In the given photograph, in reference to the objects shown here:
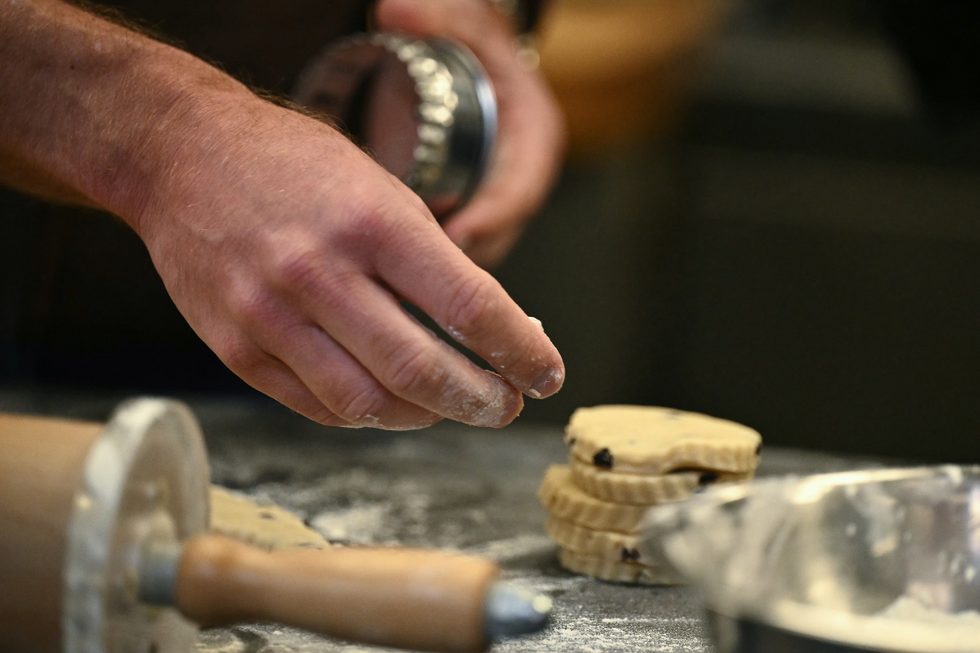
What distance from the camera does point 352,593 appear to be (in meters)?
0.54

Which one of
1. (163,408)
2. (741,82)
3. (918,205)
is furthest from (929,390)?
(163,408)

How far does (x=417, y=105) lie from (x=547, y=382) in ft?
2.16

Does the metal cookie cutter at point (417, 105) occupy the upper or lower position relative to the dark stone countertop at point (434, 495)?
upper

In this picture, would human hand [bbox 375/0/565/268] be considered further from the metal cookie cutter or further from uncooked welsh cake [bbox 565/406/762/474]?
uncooked welsh cake [bbox 565/406/762/474]

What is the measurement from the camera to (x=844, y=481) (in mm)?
762

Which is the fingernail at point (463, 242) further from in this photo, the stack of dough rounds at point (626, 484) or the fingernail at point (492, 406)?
the fingernail at point (492, 406)

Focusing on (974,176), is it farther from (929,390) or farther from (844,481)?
(844,481)

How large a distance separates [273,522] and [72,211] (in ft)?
2.97

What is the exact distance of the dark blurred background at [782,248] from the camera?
10.3ft

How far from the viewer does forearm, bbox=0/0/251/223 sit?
79 cm

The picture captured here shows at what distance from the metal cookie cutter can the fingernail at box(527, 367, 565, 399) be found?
55cm

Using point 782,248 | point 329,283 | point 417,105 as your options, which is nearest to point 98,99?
point 329,283

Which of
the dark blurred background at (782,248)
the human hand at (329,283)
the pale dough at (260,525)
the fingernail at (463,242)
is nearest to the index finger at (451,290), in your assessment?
the human hand at (329,283)

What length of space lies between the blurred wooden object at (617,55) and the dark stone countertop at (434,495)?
1131 mm
